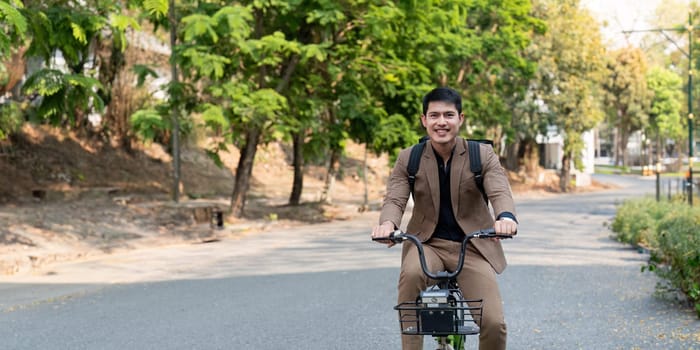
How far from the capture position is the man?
452cm

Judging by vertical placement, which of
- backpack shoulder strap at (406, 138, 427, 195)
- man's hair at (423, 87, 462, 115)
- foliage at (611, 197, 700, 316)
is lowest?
foliage at (611, 197, 700, 316)

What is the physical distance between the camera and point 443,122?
4625 mm

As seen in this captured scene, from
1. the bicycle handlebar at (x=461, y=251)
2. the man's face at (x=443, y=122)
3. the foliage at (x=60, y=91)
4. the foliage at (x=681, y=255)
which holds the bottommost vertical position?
the foliage at (x=681, y=255)

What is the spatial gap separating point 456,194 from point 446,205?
9 cm

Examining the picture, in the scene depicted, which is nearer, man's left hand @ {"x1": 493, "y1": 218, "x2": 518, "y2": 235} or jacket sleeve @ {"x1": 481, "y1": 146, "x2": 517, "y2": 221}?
man's left hand @ {"x1": 493, "y1": 218, "x2": 518, "y2": 235}

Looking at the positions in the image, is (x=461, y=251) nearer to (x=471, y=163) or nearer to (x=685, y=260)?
(x=471, y=163)

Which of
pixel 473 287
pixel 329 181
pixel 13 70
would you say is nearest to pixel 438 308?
pixel 473 287

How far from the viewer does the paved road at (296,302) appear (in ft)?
25.7

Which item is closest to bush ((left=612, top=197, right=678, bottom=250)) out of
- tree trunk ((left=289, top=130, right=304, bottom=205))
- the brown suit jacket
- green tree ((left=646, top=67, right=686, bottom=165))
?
tree trunk ((left=289, top=130, right=304, bottom=205))

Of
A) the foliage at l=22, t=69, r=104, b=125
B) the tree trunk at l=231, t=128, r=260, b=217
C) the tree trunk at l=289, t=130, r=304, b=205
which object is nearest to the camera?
the foliage at l=22, t=69, r=104, b=125

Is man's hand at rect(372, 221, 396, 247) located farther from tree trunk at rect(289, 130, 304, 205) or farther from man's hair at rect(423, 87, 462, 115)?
tree trunk at rect(289, 130, 304, 205)

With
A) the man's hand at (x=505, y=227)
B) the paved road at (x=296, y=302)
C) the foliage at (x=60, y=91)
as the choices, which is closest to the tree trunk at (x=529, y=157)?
the paved road at (x=296, y=302)

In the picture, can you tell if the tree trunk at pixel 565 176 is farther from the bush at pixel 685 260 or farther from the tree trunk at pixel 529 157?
the bush at pixel 685 260

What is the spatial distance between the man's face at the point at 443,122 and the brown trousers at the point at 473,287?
568 mm
